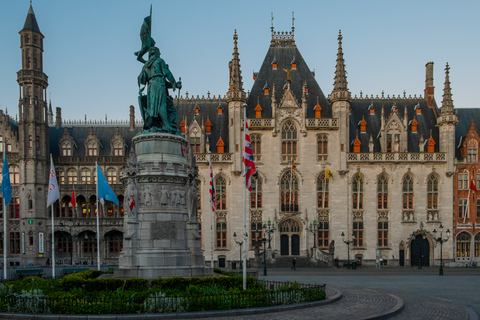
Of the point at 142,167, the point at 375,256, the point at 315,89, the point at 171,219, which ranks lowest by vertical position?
the point at 375,256

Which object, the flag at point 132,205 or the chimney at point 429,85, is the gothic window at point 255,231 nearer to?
the chimney at point 429,85

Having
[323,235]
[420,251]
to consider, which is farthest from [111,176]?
[420,251]

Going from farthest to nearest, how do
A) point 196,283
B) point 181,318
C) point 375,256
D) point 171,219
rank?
1. point 375,256
2. point 171,219
3. point 196,283
4. point 181,318

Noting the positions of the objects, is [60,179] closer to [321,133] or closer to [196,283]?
[321,133]

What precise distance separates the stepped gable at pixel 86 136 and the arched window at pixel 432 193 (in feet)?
118

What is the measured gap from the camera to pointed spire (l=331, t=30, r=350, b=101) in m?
61.9

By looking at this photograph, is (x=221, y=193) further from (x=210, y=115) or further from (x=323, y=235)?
(x=323, y=235)

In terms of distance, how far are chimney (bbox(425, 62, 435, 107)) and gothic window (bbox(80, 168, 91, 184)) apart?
4303cm

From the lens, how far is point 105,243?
6378 cm

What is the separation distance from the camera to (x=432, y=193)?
62250 millimetres

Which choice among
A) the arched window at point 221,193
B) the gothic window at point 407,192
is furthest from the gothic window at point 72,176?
the gothic window at point 407,192

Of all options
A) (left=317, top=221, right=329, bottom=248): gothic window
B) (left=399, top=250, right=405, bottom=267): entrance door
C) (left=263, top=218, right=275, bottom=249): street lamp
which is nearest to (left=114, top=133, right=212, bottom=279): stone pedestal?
(left=263, top=218, right=275, bottom=249): street lamp

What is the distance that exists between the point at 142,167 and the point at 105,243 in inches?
1576

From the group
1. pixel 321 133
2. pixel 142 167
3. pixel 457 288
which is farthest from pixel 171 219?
pixel 321 133
